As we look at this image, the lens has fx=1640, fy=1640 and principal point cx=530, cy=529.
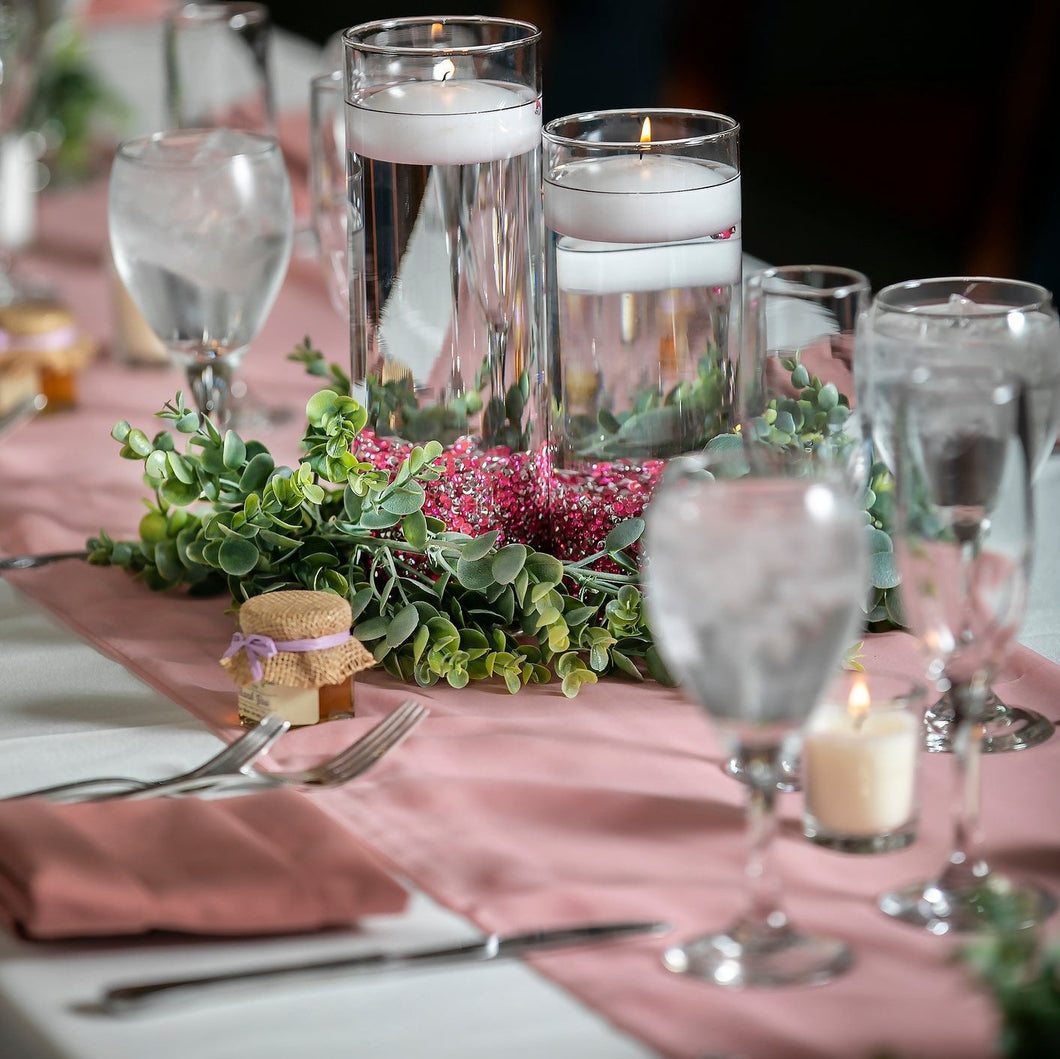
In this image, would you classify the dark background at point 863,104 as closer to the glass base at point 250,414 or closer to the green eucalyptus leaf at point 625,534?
the glass base at point 250,414

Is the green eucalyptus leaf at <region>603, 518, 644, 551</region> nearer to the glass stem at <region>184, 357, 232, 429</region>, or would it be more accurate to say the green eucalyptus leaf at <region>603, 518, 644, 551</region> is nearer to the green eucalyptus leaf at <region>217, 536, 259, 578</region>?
the green eucalyptus leaf at <region>217, 536, 259, 578</region>

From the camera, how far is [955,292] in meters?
0.85

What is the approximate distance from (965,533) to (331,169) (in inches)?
32.8

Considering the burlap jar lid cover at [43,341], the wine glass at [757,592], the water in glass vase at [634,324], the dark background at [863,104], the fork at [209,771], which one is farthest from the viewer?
the dark background at [863,104]

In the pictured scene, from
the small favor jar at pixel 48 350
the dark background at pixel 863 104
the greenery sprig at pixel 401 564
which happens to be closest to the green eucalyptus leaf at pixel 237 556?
A: the greenery sprig at pixel 401 564

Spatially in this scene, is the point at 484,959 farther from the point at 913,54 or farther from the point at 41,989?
the point at 913,54

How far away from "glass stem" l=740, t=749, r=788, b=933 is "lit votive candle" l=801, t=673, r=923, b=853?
0.09m

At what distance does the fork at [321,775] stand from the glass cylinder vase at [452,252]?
6.1 inches

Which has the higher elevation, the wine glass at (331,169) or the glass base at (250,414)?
the wine glass at (331,169)

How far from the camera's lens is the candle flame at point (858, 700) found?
0.72m

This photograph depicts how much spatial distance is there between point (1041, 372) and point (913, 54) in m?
3.70

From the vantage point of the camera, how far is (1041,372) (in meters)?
0.67

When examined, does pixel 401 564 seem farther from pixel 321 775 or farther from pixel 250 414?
pixel 250 414

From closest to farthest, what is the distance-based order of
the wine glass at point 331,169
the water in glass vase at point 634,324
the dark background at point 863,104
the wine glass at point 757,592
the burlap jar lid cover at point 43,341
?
the wine glass at point 757,592 → the water in glass vase at point 634,324 → the wine glass at point 331,169 → the burlap jar lid cover at point 43,341 → the dark background at point 863,104
